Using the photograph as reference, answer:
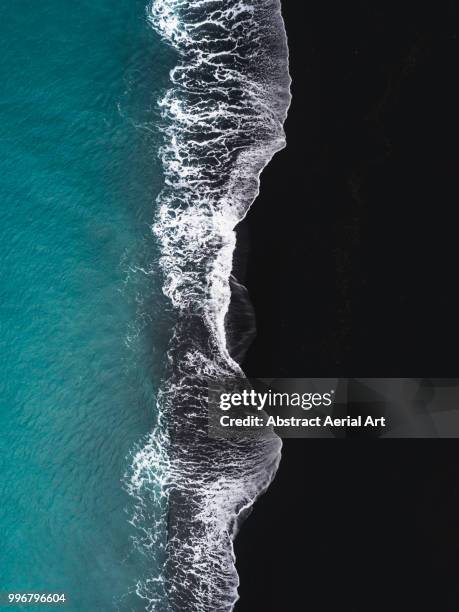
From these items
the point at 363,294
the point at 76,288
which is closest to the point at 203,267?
the point at 76,288

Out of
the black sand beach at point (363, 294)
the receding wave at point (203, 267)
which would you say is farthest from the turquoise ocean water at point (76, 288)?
the black sand beach at point (363, 294)

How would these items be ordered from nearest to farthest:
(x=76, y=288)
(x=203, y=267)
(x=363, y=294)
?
(x=363, y=294) < (x=203, y=267) < (x=76, y=288)

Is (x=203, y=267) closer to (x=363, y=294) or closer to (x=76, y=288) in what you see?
(x=76, y=288)

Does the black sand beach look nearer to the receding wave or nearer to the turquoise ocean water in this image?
the receding wave

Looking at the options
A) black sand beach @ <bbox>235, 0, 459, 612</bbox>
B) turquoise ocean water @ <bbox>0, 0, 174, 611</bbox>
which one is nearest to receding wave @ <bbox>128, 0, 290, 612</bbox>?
turquoise ocean water @ <bbox>0, 0, 174, 611</bbox>

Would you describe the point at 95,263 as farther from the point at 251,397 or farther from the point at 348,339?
the point at 348,339
